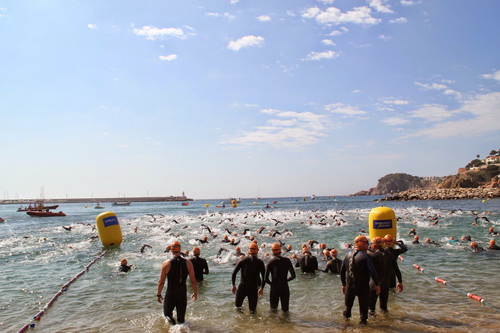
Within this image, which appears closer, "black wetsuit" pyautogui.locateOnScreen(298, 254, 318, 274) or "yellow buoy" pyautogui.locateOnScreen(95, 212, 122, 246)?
"black wetsuit" pyautogui.locateOnScreen(298, 254, 318, 274)

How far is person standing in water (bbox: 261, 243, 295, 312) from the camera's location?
7324 millimetres

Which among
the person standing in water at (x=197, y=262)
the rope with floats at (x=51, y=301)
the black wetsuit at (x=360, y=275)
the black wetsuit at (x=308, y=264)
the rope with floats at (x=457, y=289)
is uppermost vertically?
the black wetsuit at (x=360, y=275)

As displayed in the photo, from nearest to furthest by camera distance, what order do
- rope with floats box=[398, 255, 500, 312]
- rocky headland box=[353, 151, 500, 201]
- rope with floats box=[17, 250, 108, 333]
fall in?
rope with floats box=[17, 250, 108, 333] → rope with floats box=[398, 255, 500, 312] → rocky headland box=[353, 151, 500, 201]

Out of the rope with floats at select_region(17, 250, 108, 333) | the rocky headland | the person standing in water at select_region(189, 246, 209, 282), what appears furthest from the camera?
the rocky headland

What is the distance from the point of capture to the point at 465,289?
964 cm

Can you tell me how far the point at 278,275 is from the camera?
7352 mm

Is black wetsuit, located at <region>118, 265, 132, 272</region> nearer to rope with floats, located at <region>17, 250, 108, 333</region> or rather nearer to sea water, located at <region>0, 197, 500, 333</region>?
sea water, located at <region>0, 197, 500, 333</region>

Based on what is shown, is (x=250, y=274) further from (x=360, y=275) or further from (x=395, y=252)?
(x=395, y=252)

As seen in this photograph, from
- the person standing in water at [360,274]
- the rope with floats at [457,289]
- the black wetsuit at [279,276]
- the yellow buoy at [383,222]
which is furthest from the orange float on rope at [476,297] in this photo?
the black wetsuit at [279,276]

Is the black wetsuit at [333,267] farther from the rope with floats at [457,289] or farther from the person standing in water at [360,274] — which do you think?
the person standing in water at [360,274]

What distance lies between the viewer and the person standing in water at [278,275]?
7.32 metres

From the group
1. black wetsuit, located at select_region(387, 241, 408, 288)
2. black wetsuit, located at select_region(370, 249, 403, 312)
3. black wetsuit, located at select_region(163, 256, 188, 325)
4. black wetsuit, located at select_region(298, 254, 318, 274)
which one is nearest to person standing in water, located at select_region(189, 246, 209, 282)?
black wetsuit, located at select_region(163, 256, 188, 325)

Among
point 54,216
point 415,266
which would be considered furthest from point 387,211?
point 54,216

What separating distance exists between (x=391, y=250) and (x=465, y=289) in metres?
3.58
